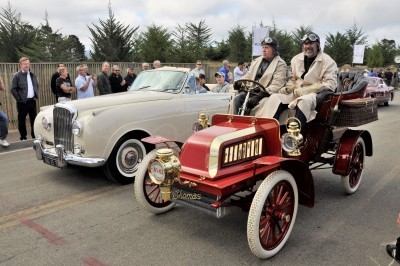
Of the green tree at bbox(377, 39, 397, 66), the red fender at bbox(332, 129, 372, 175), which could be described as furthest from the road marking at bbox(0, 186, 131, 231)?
the green tree at bbox(377, 39, 397, 66)

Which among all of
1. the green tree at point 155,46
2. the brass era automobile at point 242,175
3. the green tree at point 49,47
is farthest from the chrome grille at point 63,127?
the green tree at point 155,46

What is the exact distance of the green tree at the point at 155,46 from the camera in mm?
24062

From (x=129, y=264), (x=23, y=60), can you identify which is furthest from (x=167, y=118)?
(x=23, y=60)

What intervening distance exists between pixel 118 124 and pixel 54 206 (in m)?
1.55

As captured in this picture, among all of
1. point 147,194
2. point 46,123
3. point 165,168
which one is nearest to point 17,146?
point 46,123

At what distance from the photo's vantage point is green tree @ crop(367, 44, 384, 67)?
4606 centimetres

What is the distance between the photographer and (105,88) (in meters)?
9.61

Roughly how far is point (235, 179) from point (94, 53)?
20.8 m

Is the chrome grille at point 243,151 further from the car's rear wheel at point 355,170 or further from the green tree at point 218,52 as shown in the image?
the green tree at point 218,52

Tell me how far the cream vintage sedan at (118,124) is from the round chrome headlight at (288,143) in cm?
273

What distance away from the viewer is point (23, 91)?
8.91 m

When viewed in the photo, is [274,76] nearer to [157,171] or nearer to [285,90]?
[285,90]

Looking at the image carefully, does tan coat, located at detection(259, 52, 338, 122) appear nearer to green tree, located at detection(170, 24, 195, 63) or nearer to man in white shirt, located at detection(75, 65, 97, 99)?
man in white shirt, located at detection(75, 65, 97, 99)

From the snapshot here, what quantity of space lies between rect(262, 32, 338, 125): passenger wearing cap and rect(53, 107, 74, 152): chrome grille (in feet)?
9.77
